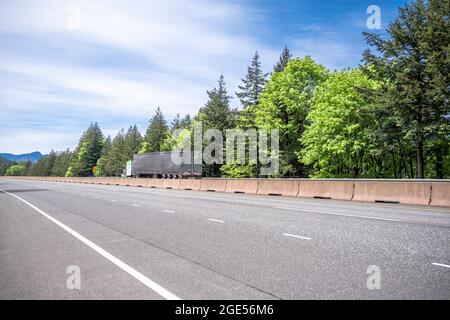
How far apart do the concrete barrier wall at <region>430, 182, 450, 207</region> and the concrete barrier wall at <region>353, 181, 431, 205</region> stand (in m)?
0.19

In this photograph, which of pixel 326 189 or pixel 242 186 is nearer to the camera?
pixel 326 189

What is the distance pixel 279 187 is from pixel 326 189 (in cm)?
396

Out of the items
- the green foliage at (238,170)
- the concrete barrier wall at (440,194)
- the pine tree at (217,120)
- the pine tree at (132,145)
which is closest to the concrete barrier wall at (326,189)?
the concrete barrier wall at (440,194)

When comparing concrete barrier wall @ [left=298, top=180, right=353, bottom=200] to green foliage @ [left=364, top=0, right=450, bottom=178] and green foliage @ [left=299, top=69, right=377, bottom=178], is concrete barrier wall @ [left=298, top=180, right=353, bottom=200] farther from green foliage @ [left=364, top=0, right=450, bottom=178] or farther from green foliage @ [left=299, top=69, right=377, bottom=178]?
green foliage @ [left=299, top=69, right=377, bottom=178]

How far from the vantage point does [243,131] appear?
183 feet

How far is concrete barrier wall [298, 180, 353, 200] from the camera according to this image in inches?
758

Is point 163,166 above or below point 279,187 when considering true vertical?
above

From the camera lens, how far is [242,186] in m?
27.4

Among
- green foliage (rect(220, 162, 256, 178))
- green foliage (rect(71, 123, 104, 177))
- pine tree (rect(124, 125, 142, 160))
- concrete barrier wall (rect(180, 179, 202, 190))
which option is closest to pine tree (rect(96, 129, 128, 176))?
pine tree (rect(124, 125, 142, 160))

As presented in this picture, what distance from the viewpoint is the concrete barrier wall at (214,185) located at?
29.7m

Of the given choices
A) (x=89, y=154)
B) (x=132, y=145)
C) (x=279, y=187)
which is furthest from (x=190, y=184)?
(x=89, y=154)

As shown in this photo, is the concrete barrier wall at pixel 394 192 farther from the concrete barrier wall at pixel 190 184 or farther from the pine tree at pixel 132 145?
the pine tree at pixel 132 145

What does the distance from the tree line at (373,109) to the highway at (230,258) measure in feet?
78.6

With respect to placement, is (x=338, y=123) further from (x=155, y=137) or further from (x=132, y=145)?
(x=132, y=145)
